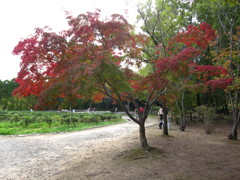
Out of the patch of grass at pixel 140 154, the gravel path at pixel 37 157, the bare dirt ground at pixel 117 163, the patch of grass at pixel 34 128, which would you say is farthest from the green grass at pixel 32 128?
the patch of grass at pixel 140 154

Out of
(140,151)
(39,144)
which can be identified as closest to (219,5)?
(140,151)

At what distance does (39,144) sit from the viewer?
8422 mm

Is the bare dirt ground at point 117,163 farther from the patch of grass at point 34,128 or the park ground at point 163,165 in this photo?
the patch of grass at point 34,128

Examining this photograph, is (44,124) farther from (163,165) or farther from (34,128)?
(163,165)

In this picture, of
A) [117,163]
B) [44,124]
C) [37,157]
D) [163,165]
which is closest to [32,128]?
[44,124]

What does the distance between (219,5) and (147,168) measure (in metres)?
8.84

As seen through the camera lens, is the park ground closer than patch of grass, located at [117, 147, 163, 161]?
Yes

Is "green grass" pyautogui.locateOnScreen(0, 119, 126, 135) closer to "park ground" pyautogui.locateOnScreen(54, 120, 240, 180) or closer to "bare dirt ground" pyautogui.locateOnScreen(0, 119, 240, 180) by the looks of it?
"bare dirt ground" pyautogui.locateOnScreen(0, 119, 240, 180)

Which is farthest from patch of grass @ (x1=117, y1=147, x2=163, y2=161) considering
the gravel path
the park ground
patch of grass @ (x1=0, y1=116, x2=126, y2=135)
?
patch of grass @ (x1=0, y1=116, x2=126, y2=135)

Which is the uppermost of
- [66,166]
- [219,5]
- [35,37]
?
[219,5]

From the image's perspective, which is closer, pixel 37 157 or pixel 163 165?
pixel 163 165

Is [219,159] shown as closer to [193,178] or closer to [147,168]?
[193,178]

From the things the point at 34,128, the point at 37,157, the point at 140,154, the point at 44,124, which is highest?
the point at 44,124

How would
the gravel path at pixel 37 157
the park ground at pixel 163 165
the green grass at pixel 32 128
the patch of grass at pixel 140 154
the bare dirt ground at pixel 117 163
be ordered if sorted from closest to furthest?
the park ground at pixel 163 165 → the bare dirt ground at pixel 117 163 → the gravel path at pixel 37 157 → the patch of grass at pixel 140 154 → the green grass at pixel 32 128
